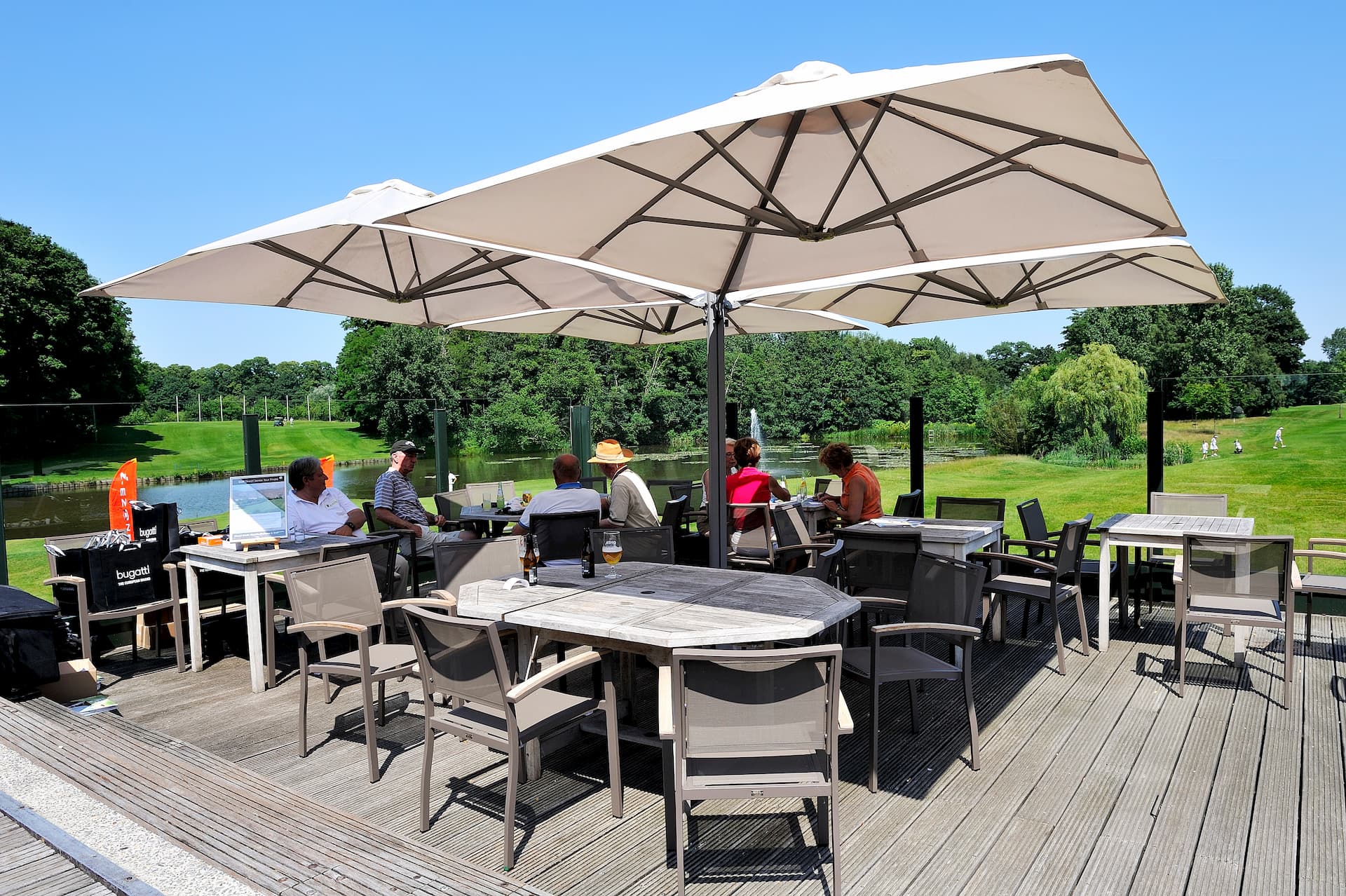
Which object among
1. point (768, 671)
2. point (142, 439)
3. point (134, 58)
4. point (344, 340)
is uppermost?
point (134, 58)

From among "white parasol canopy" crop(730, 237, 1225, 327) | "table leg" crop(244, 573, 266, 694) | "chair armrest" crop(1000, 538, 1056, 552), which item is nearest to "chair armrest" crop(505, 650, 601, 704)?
"table leg" crop(244, 573, 266, 694)

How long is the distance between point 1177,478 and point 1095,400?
A: 7.72m

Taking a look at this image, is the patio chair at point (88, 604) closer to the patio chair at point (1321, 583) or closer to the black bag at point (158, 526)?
the black bag at point (158, 526)

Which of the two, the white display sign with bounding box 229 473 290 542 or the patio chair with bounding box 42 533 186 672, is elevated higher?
the white display sign with bounding box 229 473 290 542

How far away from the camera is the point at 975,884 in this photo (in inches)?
106

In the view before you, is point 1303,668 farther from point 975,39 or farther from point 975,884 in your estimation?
point 975,39

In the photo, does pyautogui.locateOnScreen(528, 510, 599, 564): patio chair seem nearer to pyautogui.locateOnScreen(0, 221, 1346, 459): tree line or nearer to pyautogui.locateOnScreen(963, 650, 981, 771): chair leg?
pyautogui.locateOnScreen(963, 650, 981, 771): chair leg

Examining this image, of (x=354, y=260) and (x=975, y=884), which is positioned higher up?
(x=354, y=260)

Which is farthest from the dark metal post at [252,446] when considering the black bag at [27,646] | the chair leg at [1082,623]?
the chair leg at [1082,623]

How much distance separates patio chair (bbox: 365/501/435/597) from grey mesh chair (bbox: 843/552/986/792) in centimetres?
309

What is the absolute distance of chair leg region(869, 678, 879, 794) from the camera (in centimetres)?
339

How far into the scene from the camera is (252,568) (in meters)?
4.84

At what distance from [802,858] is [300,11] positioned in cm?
1796

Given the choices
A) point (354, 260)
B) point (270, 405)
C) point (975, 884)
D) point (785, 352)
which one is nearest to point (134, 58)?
point (785, 352)
